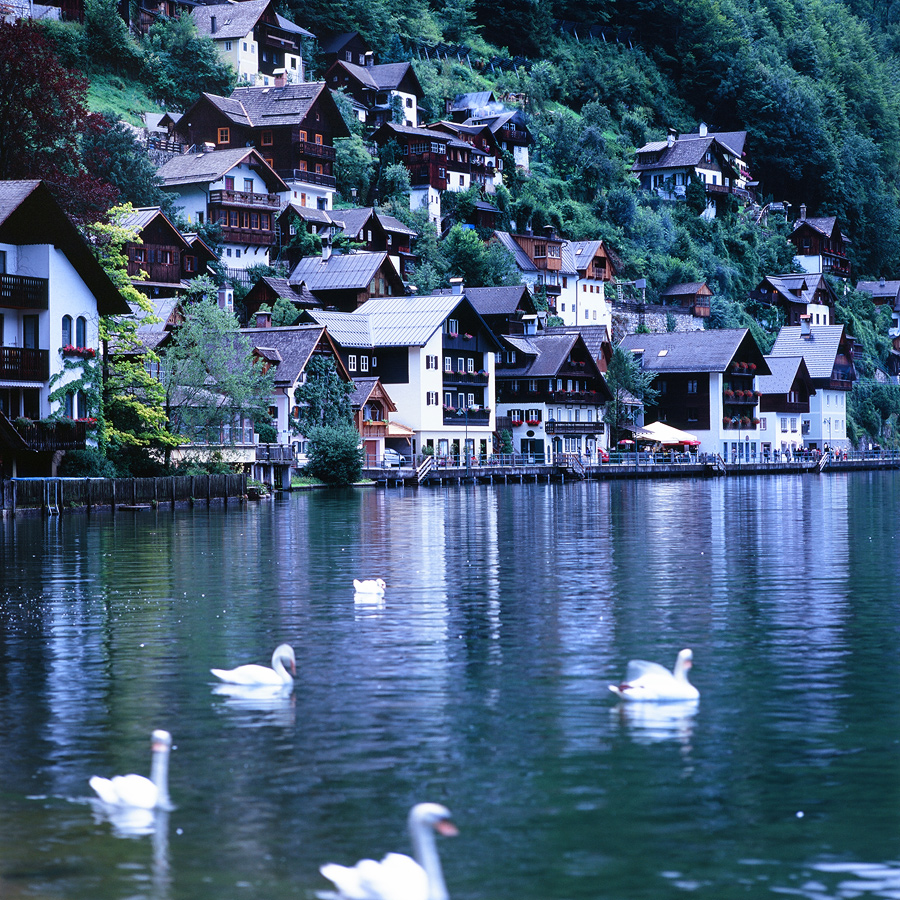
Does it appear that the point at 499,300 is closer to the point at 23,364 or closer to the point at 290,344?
the point at 290,344

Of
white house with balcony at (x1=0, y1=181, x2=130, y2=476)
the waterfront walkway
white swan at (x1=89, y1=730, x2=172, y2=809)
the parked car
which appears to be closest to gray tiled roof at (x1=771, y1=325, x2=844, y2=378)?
the waterfront walkway

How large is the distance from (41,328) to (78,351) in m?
1.72

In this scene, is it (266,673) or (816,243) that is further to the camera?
(816,243)

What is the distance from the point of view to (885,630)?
22484 millimetres

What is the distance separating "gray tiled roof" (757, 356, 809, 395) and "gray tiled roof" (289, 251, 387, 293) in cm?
4279

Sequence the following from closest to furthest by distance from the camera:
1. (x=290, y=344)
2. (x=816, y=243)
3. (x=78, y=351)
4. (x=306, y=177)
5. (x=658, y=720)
Answer: (x=658, y=720) < (x=78, y=351) < (x=290, y=344) < (x=306, y=177) < (x=816, y=243)

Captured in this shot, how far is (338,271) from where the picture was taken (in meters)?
111

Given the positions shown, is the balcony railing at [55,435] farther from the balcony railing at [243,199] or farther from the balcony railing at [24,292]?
the balcony railing at [243,199]

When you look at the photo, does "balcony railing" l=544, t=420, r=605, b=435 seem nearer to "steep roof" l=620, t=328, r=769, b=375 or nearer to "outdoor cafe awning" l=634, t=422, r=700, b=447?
"outdoor cafe awning" l=634, t=422, r=700, b=447

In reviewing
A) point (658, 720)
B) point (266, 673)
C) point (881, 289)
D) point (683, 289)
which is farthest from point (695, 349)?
point (658, 720)

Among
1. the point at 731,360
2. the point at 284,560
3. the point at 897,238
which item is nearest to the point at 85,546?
the point at 284,560

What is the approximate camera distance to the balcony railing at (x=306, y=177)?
124 meters

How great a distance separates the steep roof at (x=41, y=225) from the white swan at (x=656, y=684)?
45.8 meters

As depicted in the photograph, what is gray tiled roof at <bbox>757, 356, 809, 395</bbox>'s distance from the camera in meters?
135
